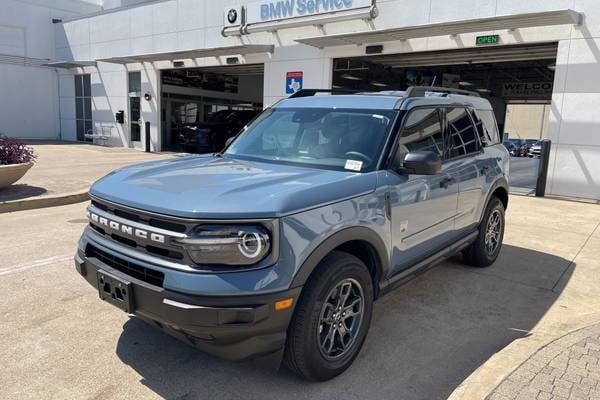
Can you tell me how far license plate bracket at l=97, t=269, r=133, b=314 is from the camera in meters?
2.77

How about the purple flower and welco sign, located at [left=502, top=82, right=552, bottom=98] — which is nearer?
the purple flower

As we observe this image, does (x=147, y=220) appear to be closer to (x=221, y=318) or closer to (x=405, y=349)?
(x=221, y=318)

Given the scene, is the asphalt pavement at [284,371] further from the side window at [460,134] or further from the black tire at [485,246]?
the side window at [460,134]

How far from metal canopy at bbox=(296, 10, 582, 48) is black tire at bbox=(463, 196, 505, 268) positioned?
667 centimetres

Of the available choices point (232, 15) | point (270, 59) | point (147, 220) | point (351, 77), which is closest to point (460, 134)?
point (147, 220)

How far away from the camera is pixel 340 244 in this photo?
3002 mm

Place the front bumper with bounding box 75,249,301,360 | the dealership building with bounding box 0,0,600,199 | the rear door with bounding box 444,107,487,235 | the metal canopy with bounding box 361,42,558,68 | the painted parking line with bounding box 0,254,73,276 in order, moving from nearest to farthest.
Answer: the front bumper with bounding box 75,249,301,360
the rear door with bounding box 444,107,487,235
the painted parking line with bounding box 0,254,73,276
the dealership building with bounding box 0,0,600,199
the metal canopy with bounding box 361,42,558,68

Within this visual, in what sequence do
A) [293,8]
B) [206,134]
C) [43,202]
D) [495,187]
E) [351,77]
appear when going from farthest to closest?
1. [206,134]
2. [351,77]
3. [293,8]
4. [43,202]
5. [495,187]

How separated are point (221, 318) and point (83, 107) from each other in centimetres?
2575

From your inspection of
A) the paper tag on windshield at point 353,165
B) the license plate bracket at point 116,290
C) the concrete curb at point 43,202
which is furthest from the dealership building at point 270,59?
the concrete curb at point 43,202

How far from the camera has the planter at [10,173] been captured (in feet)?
27.8

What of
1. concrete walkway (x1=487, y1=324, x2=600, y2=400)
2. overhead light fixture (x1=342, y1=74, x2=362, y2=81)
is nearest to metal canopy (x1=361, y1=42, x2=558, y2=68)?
overhead light fixture (x1=342, y1=74, x2=362, y2=81)

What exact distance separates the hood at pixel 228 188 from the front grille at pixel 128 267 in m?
0.35

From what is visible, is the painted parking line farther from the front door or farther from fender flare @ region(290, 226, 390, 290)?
the front door
